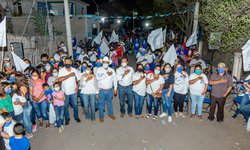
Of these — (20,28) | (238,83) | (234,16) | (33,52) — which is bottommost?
(238,83)

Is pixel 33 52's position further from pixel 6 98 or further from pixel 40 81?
pixel 6 98

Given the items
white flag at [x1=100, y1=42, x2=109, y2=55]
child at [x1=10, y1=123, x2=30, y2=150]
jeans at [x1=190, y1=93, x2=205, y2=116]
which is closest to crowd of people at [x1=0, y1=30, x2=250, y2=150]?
jeans at [x1=190, y1=93, x2=205, y2=116]

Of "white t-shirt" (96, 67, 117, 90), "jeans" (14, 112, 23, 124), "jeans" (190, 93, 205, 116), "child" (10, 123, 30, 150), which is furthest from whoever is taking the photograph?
"jeans" (190, 93, 205, 116)

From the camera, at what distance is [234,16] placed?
587 cm

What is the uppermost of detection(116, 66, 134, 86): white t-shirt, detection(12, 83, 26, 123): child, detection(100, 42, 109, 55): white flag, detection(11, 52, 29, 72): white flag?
detection(100, 42, 109, 55): white flag

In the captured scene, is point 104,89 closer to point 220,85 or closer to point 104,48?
point 220,85

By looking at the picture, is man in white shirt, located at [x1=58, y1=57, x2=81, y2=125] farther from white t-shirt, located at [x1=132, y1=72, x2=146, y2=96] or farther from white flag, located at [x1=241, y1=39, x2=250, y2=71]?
white flag, located at [x1=241, y1=39, x2=250, y2=71]

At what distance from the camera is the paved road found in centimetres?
596

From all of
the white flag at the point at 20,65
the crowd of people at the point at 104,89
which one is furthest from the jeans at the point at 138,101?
the white flag at the point at 20,65

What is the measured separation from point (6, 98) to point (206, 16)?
624cm

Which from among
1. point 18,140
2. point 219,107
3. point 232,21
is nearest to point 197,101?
point 219,107

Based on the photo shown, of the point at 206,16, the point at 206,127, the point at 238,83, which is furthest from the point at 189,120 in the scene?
the point at 206,16

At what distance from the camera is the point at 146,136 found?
644cm

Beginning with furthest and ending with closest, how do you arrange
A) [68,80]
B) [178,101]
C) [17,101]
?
[178,101] < [68,80] < [17,101]
